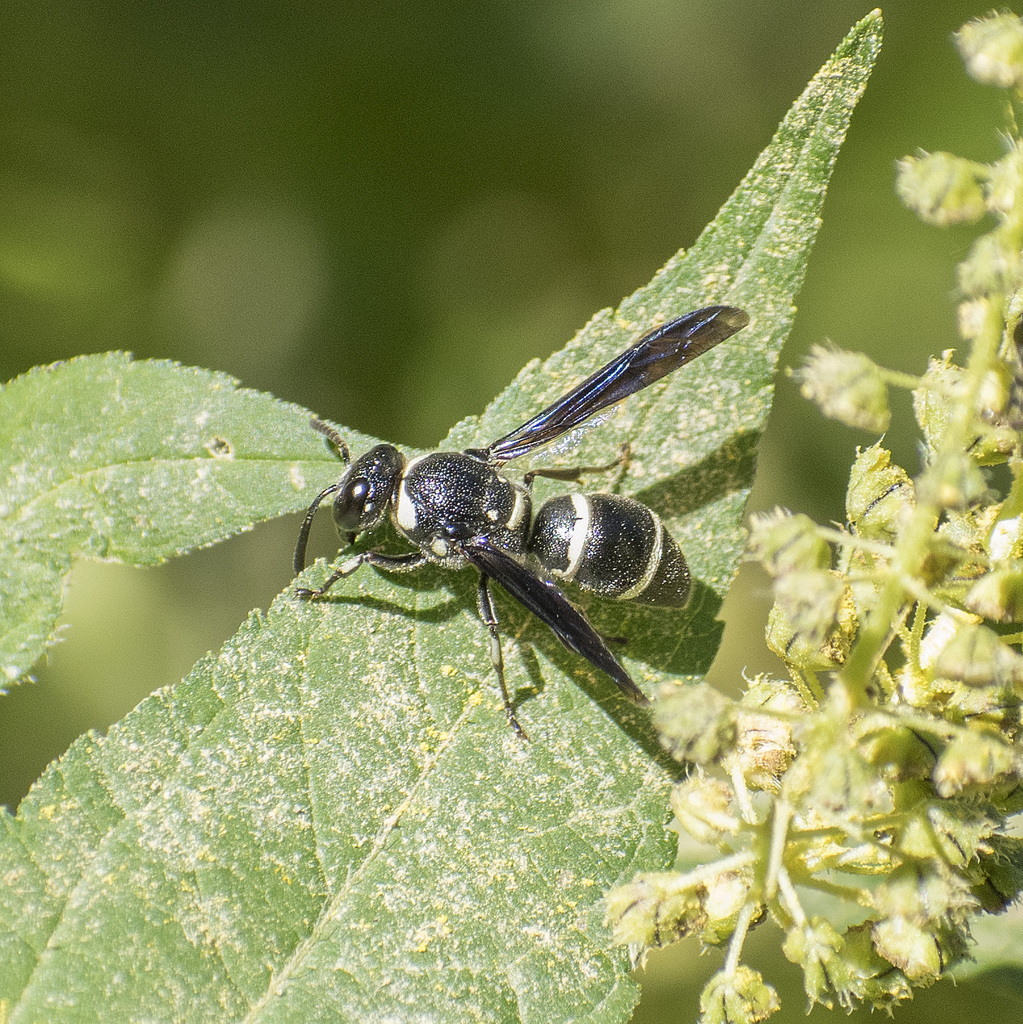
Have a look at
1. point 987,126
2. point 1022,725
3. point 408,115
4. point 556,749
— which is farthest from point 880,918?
point 408,115

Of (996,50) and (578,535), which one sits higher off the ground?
(996,50)

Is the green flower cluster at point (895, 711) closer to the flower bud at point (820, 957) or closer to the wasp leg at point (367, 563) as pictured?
the flower bud at point (820, 957)

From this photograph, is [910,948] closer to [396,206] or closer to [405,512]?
[405,512]

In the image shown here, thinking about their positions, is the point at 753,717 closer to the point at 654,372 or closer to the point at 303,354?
the point at 654,372

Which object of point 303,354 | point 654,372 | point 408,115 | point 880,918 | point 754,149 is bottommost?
point 880,918

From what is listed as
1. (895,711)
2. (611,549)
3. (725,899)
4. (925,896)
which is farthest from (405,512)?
(925,896)

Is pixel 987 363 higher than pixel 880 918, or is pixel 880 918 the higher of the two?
pixel 987 363

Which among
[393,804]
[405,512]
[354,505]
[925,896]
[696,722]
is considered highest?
[354,505]

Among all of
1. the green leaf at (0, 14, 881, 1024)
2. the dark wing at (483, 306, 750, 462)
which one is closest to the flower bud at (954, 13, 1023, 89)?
the green leaf at (0, 14, 881, 1024)
